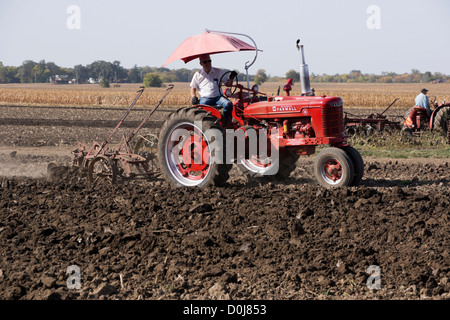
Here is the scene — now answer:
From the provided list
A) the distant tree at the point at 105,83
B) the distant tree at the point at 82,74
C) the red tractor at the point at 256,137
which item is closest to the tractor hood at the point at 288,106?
the red tractor at the point at 256,137

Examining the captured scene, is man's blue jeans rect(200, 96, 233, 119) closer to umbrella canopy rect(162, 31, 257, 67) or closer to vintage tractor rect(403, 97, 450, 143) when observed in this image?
umbrella canopy rect(162, 31, 257, 67)

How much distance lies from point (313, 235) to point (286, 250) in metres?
0.67

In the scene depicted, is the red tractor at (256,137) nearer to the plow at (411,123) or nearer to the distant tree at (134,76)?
the plow at (411,123)

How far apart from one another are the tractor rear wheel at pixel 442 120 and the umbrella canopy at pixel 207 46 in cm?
864

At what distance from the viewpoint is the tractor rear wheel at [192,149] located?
8.19 m

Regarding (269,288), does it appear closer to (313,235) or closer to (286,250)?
(286,250)

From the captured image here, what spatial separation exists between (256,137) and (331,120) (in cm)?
104

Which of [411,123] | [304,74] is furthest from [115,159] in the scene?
[411,123]

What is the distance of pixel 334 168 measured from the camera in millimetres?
8375

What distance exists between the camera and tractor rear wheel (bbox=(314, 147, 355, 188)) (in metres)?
8.13

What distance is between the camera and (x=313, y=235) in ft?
20.2

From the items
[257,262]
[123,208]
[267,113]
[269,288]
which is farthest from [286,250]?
[267,113]

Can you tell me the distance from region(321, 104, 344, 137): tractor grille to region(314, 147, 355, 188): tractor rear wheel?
23 cm
